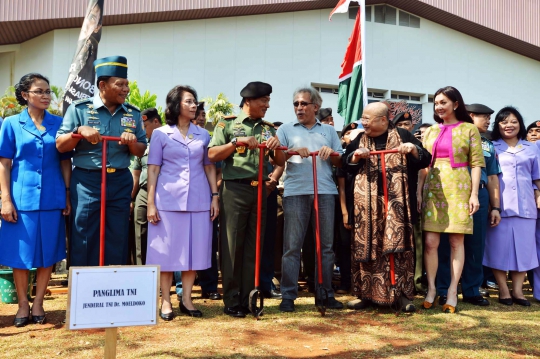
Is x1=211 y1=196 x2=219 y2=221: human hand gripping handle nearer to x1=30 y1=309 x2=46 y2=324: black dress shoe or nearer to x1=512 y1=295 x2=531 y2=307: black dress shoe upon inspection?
x1=30 y1=309 x2=46 y2=324: black dress shoe

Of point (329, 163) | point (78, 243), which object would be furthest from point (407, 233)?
point (78, 243)

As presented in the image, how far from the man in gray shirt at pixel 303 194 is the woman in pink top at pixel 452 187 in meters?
0.88

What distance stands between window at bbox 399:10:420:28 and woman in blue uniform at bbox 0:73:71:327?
22.6m

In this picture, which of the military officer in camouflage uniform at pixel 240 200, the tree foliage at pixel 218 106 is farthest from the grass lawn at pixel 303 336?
the tree foliage at pixel 218 106

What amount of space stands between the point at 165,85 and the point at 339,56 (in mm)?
8010

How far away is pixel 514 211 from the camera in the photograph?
5.09 m

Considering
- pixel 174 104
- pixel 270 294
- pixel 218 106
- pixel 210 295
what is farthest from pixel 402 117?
pixel 218 106

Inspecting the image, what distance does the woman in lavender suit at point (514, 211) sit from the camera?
5047 millimetres

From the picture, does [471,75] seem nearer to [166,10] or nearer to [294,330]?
[166,10]

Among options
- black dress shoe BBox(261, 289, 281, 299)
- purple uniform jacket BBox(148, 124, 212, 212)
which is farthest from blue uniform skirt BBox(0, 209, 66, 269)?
black dress shoe BBox(261, 289, 281, 299)

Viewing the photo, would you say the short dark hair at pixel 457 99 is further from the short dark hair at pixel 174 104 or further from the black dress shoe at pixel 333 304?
the short dark hair at pixel 174 104

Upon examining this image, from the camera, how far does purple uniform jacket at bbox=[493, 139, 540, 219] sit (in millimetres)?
5121

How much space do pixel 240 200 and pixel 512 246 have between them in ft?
9.73

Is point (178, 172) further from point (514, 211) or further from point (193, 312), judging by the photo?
point (514, 211)
